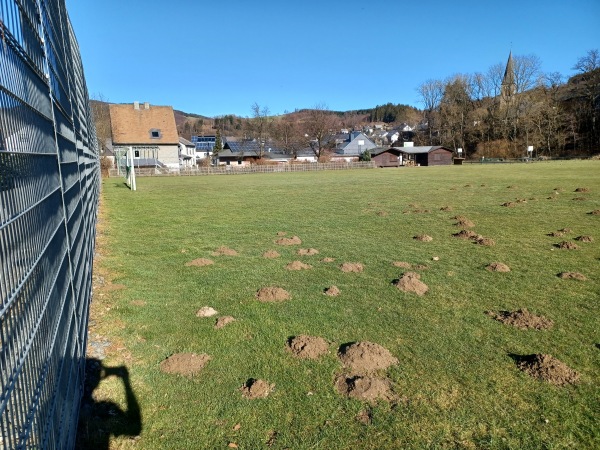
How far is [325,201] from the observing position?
52.4ft

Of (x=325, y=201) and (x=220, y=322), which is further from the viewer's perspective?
(x=325, y=201)

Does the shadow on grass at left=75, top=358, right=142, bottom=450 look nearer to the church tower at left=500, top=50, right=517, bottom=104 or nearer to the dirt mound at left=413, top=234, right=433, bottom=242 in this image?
the dirt mound at left=413, top=234, right=433, bottom=242

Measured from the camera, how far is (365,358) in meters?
3.60

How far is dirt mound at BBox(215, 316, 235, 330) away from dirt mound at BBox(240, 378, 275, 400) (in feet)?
3.77

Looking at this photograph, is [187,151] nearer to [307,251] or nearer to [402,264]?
[307,251]

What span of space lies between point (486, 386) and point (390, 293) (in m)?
2.12

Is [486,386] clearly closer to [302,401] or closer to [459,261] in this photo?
[302,401]

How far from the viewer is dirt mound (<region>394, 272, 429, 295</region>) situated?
17.6ft

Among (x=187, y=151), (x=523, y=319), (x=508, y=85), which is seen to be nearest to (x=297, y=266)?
(x=523, y=319)

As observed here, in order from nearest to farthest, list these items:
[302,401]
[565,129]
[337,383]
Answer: [302,401] < [337,383] < [565,129]

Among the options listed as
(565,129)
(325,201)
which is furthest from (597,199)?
(565,129)

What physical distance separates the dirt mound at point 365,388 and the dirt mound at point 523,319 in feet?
6.10

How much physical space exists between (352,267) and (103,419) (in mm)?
4246

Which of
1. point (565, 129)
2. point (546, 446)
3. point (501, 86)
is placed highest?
point (501, 86)
